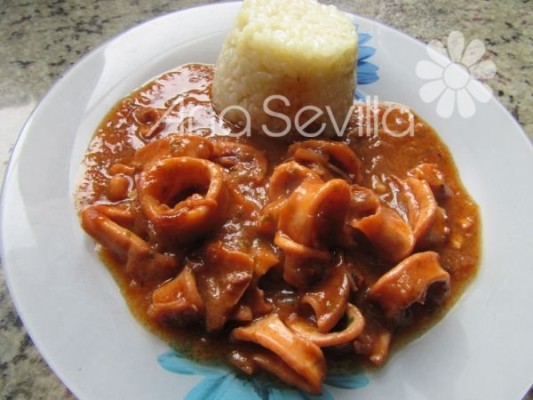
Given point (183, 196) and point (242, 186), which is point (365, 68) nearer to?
point (242, 186)

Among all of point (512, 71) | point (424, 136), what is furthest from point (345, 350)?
point (512, 71)

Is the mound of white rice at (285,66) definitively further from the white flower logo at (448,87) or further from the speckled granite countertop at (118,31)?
the speckled granite countertop at (118,31)

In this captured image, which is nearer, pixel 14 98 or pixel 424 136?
pixel 424 136

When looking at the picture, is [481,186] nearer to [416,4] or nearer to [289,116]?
[289,116]

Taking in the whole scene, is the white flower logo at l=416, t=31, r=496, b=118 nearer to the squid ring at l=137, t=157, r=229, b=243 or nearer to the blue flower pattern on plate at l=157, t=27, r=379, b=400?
the squid ring at l=137, t=157, r=229, b=243

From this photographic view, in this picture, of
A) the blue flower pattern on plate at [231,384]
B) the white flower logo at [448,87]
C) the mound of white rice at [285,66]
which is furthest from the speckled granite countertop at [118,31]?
the blue flower pattern on plate at [231,384]

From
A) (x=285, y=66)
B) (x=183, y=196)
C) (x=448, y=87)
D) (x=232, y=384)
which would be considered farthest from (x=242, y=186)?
(x=448, y=87)
